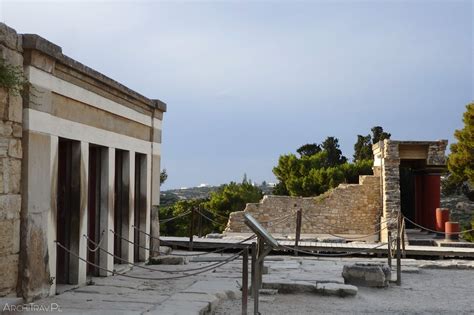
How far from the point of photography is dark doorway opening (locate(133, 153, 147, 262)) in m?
10.7

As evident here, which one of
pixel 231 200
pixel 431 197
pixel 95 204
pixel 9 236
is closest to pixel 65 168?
pixel 95 204

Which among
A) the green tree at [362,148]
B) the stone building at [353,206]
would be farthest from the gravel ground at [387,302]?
the green tree at [362,148]

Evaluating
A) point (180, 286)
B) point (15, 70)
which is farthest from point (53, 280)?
point (15, 70)

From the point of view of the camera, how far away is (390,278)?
980 cm

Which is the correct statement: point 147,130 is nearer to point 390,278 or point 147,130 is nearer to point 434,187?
point 390,278

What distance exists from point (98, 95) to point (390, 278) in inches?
225

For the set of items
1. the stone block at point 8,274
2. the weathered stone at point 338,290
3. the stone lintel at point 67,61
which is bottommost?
the weathered stone at point 338,290

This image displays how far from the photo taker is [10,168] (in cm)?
621

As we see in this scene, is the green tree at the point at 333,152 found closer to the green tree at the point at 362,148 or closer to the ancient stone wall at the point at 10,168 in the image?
the green tree at the point at 362,148

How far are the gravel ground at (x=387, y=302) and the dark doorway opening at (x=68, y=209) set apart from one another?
217cm

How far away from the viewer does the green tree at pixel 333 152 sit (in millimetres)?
45688

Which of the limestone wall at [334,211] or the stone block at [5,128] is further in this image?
the limestone wall at [334,211]

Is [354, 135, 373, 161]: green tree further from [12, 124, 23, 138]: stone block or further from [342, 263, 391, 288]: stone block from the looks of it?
[12, 124, 23, 138]: stone block

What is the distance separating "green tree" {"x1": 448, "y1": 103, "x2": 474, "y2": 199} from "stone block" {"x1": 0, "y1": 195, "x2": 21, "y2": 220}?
21.6 meters
